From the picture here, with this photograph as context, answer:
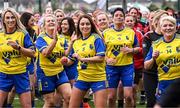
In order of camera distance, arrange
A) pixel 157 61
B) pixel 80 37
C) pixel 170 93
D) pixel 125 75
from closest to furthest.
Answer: pixel 170 93
pixel 157 61
pixel 80 37
pixel 125 75

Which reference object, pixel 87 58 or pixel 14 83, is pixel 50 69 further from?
pixel 87 58

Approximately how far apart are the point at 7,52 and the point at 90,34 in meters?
1.39

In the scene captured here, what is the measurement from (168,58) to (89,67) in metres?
1.34

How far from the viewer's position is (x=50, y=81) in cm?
1065

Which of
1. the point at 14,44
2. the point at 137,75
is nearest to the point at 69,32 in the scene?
the point at 137,75

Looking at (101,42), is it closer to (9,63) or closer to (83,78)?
(83,78)

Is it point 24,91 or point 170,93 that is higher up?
point 170,93

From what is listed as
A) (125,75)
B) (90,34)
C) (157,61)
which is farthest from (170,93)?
(125,75)

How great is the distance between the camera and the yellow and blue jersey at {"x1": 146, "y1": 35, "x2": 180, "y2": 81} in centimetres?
934

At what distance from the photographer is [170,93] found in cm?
487

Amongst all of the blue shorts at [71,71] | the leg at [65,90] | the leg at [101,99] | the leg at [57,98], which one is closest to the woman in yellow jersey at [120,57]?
the blue shorts at [71,71]

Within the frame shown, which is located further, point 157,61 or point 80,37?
point 80,37

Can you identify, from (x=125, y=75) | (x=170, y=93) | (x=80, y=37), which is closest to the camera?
(x=170, y=93)

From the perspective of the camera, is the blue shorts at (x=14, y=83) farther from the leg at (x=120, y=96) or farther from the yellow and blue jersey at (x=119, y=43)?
the leg at (x=120, y=96)
